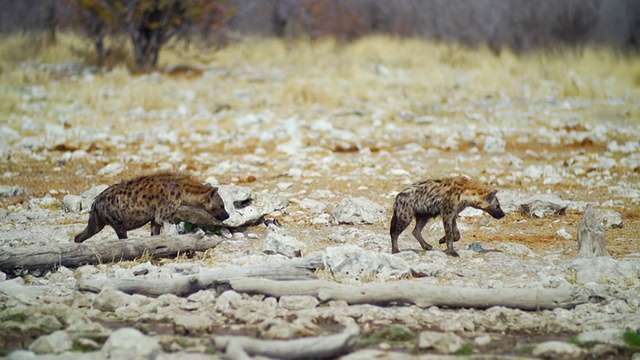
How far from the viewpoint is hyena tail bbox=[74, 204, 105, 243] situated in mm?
8250

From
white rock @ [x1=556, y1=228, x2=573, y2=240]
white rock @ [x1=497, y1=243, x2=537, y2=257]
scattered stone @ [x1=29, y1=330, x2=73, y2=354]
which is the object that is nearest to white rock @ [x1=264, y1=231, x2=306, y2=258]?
white rock @ [x1=497, y1=243, x2=537, y2=257]

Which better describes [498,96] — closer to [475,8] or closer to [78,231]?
[475,8]

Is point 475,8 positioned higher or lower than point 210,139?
higher

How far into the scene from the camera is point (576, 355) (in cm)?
556

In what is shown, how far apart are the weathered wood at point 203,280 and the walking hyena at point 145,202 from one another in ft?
5.37

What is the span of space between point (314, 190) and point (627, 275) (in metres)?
5.17

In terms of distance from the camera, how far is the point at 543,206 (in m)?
10.3

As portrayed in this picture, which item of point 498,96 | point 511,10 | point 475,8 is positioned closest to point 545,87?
point 498,96

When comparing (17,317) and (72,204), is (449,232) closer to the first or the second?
(17,317)

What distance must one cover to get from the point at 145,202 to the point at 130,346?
126 inches

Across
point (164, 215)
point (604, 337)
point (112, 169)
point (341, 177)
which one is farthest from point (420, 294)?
point (112, 169)

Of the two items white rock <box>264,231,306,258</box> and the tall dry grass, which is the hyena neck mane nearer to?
white rock <box>264,231,306,258</box>

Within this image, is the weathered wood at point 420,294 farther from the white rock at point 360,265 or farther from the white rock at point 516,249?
the white rock at point 516,249

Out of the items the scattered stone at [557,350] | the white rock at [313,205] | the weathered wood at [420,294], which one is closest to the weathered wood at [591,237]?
the weathered wood at [420,294]
